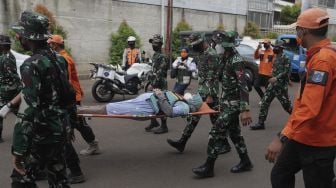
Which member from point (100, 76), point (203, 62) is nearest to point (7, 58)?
point (203, 62)

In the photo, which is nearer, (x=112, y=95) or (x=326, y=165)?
(x=326, y=165)

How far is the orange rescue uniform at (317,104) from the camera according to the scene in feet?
10.0

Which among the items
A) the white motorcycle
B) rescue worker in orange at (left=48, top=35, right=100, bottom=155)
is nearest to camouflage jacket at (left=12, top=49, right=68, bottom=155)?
rescue worker in orange at (left=48, top=35, right=100, bottom=155)

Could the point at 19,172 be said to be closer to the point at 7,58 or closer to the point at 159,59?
the point at 7,58

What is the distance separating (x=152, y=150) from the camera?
679 cm

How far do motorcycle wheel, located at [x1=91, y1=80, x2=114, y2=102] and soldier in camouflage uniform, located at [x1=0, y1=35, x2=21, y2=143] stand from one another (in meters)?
4.28

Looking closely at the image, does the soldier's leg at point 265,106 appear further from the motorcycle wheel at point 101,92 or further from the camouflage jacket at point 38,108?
the camouflage jacket at point 38,108

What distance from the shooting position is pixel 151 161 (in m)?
6.21

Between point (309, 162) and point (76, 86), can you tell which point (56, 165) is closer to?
point (309, 162)

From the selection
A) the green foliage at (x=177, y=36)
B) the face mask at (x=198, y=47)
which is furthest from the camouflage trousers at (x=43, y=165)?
the green foliage at (x=177, y=36)

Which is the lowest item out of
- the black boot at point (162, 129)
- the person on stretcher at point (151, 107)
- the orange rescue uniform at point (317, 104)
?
the black boot at point (162, 129)

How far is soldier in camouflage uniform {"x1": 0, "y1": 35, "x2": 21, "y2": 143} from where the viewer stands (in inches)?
265

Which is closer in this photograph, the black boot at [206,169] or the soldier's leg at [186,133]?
the black boot at [206,169]

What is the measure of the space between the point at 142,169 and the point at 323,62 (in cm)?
330
